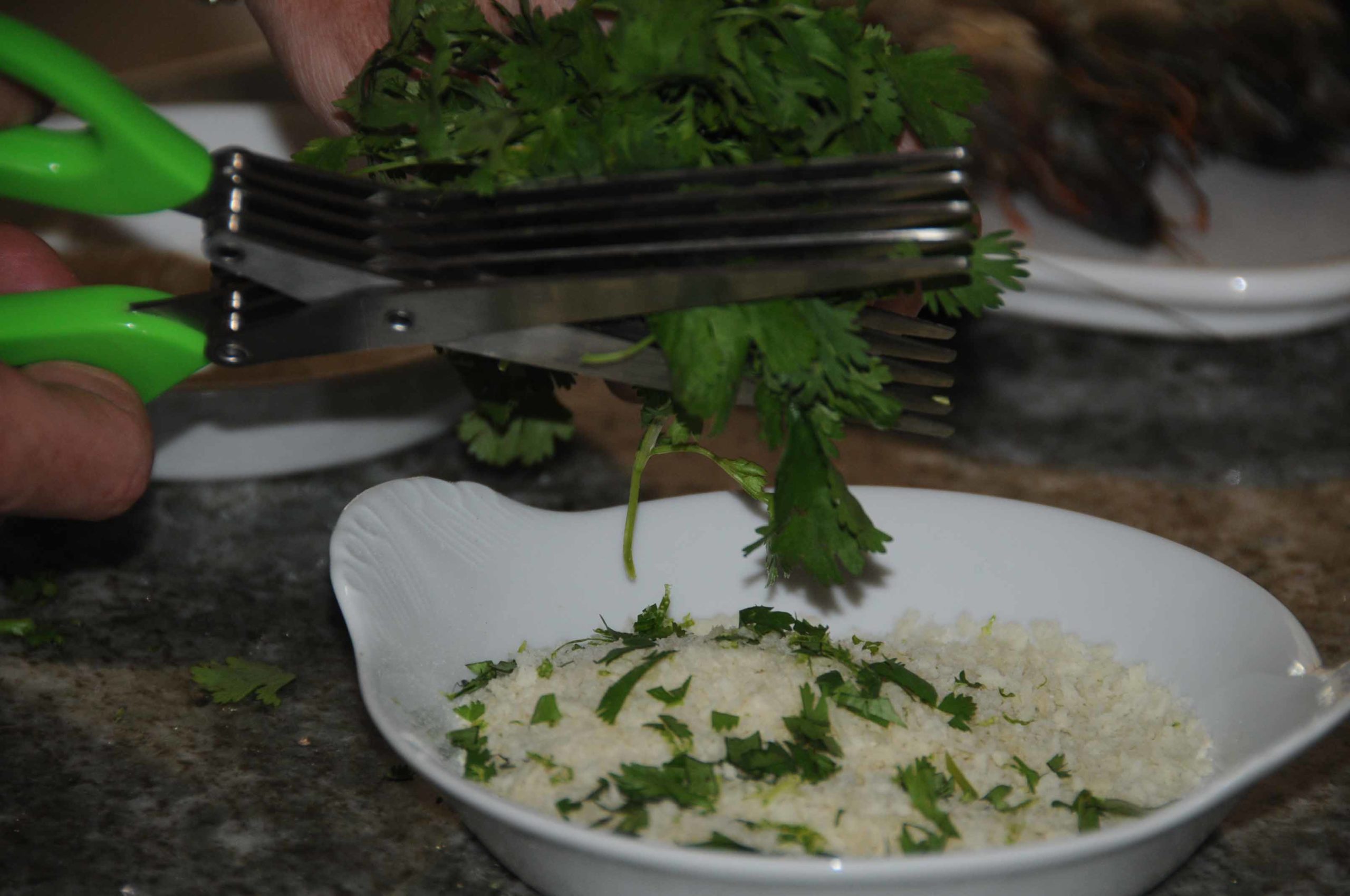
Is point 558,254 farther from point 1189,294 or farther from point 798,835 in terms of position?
point 1189,294

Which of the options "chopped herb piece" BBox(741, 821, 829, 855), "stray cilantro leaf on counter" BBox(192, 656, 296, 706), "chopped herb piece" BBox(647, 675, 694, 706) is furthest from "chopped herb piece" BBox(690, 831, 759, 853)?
"stray cilantro leaf on counter" BBox(192, 656, 296, 706)

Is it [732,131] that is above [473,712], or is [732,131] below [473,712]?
above

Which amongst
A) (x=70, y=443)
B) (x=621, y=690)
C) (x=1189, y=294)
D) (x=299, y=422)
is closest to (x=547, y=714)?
(x=621, y=690)

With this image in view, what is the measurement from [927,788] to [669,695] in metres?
0.18

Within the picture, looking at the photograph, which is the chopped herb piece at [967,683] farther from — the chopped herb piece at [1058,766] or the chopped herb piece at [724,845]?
the chopped herb piece at [724,845]

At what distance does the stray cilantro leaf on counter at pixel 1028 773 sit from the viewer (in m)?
0.86

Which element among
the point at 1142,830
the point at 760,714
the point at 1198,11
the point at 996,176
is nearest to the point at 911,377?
the point at 760,714

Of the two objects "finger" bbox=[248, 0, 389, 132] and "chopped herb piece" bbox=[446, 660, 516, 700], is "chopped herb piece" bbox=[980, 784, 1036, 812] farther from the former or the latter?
"finger" bbox=[248, 0, 389, 132]

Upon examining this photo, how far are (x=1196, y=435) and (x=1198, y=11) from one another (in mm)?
1215

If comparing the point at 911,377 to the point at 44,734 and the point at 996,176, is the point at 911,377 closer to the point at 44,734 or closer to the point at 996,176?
the point at 44,734

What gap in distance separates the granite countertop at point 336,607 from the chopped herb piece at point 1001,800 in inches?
6.7

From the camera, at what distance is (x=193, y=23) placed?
155 inches

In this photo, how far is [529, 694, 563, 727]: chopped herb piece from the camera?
2.95ft

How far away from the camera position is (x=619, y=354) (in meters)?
0.94
